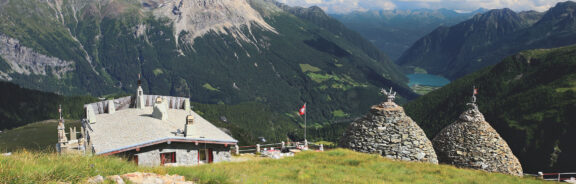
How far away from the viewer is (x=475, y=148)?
97.0ft

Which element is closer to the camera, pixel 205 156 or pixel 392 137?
pixel 392 137

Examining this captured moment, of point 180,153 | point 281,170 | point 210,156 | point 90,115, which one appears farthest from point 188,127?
point 281,170

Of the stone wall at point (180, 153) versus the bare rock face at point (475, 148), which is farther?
the stone wall at point (180, 153)

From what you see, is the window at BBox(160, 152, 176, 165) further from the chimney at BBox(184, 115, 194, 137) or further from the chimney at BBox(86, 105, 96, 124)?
the chimney at BBox(86, 105, 96, 124)

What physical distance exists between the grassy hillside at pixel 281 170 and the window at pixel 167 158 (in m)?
11.5

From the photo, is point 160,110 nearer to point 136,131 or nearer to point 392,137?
point 136,131

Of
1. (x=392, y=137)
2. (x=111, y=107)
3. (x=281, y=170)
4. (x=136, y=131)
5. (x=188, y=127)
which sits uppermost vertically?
(x=111, y=107)

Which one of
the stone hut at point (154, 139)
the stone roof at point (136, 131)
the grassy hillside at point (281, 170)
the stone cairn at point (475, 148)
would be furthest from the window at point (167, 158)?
the stone cairn at point (475, 148)

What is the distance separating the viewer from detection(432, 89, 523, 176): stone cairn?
2903 cm

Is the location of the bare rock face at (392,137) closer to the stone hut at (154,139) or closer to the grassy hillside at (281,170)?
the grassy hillside at (281,170)

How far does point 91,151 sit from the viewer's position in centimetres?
3275

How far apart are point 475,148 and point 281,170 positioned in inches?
628

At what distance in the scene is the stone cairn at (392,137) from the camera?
29.7 meters

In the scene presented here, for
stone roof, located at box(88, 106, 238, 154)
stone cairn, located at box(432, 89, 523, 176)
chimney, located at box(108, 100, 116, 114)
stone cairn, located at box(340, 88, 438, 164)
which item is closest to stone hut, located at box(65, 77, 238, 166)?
stone roof, located at box(88, 106, 238, 154)
